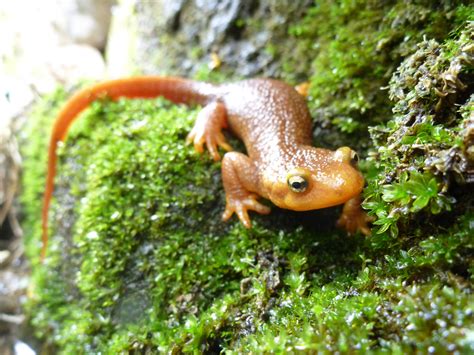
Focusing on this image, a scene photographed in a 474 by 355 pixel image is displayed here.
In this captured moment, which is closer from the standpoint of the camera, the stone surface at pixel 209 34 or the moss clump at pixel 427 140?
the moss clump at pixel 427 140

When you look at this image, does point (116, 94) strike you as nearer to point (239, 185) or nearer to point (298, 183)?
point (239, 185)

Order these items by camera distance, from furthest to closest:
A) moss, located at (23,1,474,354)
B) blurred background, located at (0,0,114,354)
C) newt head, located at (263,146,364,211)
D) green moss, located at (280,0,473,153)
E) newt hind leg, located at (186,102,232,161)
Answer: blurred background, located at (0,0,114,354) < newt hind leg, located at (186,102,232,161) < green moss, located at (280,0,473,153) < newt head, located at (263,146,364,211) < moss, located at (23,1,474,354)

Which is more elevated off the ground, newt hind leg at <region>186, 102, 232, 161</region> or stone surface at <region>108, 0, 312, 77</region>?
stone surface at <region>108, 0, 312, 77</region>

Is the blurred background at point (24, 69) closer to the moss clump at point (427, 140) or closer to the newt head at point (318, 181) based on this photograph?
the newt head at point (318, 181)

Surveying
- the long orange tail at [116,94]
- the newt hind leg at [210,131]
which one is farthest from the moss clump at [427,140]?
the long orange tail at [116,94]

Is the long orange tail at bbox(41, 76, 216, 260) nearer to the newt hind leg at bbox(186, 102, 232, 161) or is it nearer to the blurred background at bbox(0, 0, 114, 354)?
the newt hind leg at bbox(186, 102, 232, 161)

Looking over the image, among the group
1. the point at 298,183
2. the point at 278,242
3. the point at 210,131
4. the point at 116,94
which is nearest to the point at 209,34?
the point at 116,94

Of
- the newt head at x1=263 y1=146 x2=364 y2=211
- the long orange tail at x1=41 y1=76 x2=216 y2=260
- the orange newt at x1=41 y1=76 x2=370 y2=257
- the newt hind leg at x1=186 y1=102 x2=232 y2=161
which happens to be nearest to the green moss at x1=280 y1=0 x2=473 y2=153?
the orange newt at x1=41 y1=76 x2=370 y2=257
